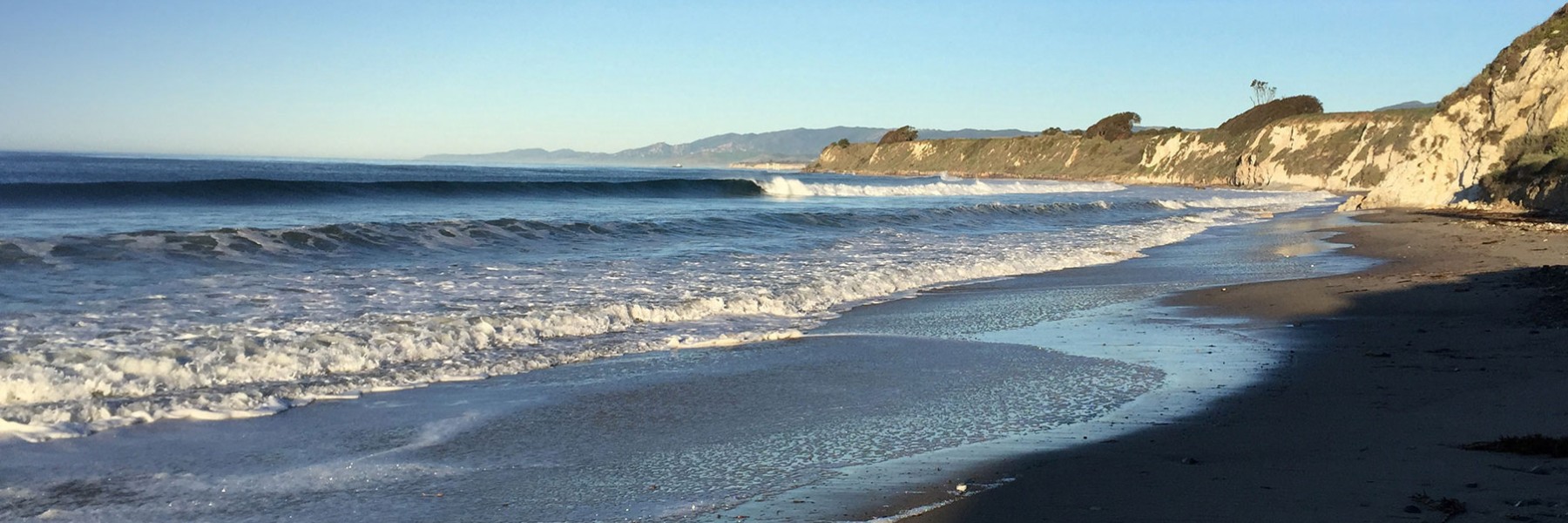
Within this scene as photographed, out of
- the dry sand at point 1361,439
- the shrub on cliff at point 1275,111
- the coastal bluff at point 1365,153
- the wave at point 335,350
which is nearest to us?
the dry sand at point 1361,439

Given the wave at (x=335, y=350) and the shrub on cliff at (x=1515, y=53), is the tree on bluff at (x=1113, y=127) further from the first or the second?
the wave at (x=335, y=350)

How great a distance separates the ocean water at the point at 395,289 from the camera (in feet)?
21.9

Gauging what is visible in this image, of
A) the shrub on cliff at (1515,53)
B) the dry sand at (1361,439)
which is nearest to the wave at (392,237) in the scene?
the dry sand at (1361,439)

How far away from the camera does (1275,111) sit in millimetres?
86375

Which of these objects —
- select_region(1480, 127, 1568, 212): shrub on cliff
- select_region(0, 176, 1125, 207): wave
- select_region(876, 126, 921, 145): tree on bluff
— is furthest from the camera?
select_region(876, 126, 921, 145): tree on bluff

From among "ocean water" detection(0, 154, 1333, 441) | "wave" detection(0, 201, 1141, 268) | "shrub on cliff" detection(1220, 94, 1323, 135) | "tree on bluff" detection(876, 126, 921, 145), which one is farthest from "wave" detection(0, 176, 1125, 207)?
"tree on bluff" detection(876, 126, 921, 145)

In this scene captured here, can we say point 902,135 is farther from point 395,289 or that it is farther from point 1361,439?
point 1361,439

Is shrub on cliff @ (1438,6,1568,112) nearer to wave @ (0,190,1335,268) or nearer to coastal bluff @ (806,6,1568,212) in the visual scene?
coastal bluff @ (806,6,1568,212)

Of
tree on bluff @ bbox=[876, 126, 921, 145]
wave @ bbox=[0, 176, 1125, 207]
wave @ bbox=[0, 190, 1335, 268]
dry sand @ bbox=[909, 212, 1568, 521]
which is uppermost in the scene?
tree on bluff @ bbox=[876, 126, 921, 145]

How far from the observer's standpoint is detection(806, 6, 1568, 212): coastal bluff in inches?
1008

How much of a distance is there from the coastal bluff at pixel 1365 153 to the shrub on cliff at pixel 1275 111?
124 inches

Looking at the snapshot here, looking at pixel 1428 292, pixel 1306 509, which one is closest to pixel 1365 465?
pixel 1306 509

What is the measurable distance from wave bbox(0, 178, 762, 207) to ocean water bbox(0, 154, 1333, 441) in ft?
6.86

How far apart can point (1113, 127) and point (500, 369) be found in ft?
327
